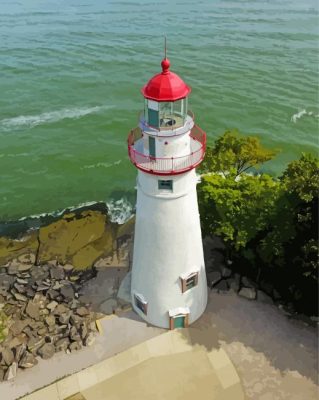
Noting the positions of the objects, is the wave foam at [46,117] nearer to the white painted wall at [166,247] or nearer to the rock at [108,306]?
the rock at [108,306]

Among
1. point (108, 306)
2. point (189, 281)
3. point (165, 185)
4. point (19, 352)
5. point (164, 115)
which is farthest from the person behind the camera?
point (108, 306)

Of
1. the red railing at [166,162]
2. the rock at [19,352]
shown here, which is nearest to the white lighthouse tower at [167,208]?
the red railing at [166,162]

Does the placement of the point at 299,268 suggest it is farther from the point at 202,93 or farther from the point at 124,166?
the point at 202,93

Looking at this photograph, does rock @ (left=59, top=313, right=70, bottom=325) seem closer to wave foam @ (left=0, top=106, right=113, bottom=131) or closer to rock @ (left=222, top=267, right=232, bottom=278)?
rock @ (left=222, top=267, right=232, bottom=278)

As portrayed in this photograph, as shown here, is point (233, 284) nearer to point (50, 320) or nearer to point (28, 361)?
point (50, 320)

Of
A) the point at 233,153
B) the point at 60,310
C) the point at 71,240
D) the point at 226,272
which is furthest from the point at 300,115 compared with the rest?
the point at 60,310
